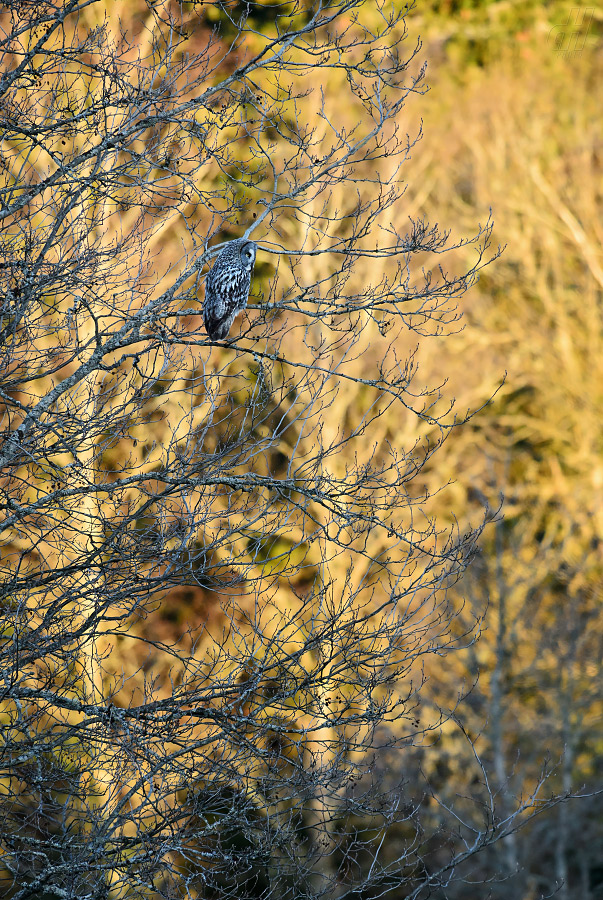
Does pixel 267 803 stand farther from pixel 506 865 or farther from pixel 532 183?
pixel 532 183

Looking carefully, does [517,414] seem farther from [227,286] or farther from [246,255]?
[227,286]


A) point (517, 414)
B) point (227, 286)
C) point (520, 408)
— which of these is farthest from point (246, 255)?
point (520, 408)

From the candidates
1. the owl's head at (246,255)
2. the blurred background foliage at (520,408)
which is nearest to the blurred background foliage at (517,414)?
the blurred background foliage at (520,408)

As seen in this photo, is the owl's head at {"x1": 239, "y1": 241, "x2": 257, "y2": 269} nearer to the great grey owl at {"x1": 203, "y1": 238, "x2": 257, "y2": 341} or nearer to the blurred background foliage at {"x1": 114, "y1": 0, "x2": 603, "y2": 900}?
the great grey owl at {"x1": 203, "y1": 238, "x2": 257, "y2": 341}

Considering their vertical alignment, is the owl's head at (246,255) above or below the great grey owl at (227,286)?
above

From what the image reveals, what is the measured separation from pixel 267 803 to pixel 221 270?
3.42m

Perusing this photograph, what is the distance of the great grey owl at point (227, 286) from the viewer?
20.7 ft

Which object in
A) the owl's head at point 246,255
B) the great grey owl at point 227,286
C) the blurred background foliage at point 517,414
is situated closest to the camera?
the great grey owl at point 227,286

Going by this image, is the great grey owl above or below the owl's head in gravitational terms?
below

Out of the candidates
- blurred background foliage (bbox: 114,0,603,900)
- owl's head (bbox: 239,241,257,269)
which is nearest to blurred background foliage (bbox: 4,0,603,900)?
blurred background foliage (bbox: 114,0,603,900)

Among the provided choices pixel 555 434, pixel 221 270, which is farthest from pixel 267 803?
pixel 555 434

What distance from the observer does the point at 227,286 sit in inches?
253

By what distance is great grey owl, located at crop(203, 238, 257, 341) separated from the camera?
6316mm

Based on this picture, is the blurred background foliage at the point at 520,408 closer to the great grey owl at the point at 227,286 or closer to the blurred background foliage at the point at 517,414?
the blurred background foliage at the point at 517,414
